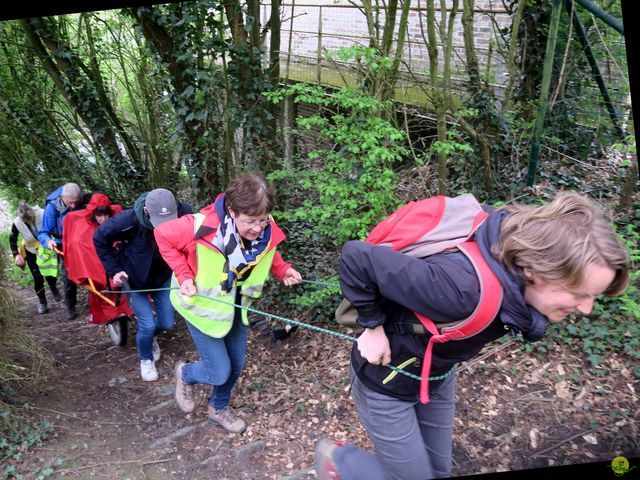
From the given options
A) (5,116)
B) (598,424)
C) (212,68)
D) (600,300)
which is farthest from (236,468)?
(5,116)

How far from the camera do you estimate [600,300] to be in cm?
417

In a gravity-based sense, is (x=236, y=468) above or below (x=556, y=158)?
below

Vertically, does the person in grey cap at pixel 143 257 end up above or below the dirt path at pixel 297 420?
above

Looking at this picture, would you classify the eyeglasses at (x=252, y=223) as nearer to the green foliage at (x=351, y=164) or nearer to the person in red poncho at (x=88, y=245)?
the green foliage at (x=351, y=164)

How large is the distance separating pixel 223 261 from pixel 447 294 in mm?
1676

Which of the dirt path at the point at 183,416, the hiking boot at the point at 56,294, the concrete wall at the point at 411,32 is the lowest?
the hiking boot at the point at 56,294

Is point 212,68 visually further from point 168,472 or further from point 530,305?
point 530,305

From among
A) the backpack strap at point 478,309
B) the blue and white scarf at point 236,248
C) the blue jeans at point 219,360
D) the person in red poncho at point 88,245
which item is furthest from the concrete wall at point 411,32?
the backpack strap at point 478,309

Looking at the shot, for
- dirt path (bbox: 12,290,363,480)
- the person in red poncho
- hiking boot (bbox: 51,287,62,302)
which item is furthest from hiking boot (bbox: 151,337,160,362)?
hiking boot (bbox: 51,287,62,302)

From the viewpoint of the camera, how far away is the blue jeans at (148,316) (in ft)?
13.8

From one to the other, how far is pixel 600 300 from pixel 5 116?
8.40 meters

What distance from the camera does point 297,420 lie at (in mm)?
3883

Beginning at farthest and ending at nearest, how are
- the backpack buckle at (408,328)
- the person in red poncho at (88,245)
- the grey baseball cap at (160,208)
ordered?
the person in red poncho at (88,245) < the grey baseball cap at (160,208) < the backpack buckle at (408,328)

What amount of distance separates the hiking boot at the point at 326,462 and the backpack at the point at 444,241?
0.62 metres
